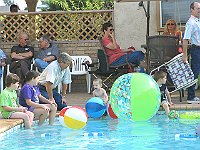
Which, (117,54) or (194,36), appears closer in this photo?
(194,36)

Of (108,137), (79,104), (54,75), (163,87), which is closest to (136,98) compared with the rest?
(108,137)

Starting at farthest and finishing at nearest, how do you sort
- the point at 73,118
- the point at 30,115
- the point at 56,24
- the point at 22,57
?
the point at 56,24
the point at 22,57
the point at 30,115
the point at 73,118

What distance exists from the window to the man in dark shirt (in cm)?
320

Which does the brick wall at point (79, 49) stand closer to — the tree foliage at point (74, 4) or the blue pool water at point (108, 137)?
the blue pool water at point (108, 137)

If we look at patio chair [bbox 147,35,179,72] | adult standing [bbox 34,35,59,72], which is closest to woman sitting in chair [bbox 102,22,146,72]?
patio chair [bbox 147,35,179,72]

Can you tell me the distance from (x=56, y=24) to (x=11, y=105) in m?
6.79

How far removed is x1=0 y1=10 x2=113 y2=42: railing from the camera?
14922mm

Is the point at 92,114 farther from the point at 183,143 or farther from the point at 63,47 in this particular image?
the point at 63,47

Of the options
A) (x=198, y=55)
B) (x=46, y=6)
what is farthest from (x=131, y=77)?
(x=46, y=6)

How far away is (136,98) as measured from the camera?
7.86 m

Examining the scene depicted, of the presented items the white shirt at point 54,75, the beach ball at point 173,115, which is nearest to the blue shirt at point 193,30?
the beach ball at point 173,115

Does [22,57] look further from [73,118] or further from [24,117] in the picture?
[73,118]

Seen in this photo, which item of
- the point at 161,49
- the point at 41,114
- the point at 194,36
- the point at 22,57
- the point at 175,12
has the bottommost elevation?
the point at 41,114

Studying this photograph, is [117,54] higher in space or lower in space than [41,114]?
higher
